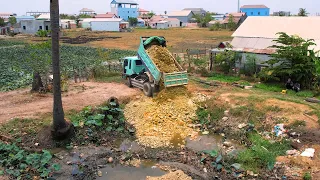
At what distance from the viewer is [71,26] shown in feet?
255

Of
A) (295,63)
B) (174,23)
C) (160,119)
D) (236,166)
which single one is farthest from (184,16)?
(236,166)

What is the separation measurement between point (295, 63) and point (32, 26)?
183 ft

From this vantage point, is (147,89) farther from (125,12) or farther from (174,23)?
(125,12)

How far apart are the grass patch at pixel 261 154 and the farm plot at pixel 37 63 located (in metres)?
10.7

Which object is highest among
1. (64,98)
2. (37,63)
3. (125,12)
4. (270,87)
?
(125,12)

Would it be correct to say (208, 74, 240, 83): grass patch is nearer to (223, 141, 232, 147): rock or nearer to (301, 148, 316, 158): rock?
(223, 141, 232, 147): rock

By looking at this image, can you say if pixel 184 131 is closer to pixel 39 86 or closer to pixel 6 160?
pixel 6 160

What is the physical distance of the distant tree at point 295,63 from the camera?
1594 centimetres

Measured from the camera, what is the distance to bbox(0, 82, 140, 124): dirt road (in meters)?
13.3

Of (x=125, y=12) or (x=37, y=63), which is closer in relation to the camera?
(x=37, y=63)

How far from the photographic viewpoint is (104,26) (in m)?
69.3

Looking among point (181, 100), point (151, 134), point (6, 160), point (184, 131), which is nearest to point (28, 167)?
point (6, 160)

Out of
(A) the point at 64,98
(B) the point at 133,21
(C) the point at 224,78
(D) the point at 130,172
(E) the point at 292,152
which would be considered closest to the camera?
(D) the point at 130,172

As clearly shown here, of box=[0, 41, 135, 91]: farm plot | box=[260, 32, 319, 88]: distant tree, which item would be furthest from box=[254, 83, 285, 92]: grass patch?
box=[0, 41, 135, 91]: farm plot
